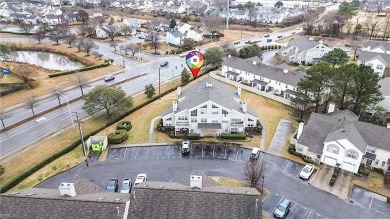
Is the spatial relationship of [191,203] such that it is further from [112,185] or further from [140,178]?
[112,185]

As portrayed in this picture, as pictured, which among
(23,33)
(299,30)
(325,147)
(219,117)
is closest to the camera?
(325,147)

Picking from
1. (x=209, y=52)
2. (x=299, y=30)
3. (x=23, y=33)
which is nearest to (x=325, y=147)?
(x=209, y=52)

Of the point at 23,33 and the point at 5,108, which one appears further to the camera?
the point at 23,33

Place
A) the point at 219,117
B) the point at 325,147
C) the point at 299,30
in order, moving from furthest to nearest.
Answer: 1. the point at 299,30
2. the point at 219,117
3. the point at 325,147

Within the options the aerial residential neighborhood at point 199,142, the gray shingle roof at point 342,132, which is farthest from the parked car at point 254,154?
the gray shingle roof at point 342,132

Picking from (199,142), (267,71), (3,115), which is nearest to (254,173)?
(199,142)

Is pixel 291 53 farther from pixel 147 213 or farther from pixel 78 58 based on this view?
pixel 147 213

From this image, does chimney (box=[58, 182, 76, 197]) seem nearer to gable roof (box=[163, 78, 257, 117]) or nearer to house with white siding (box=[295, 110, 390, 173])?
gable roof (box=[163, 78, 257, 117])
